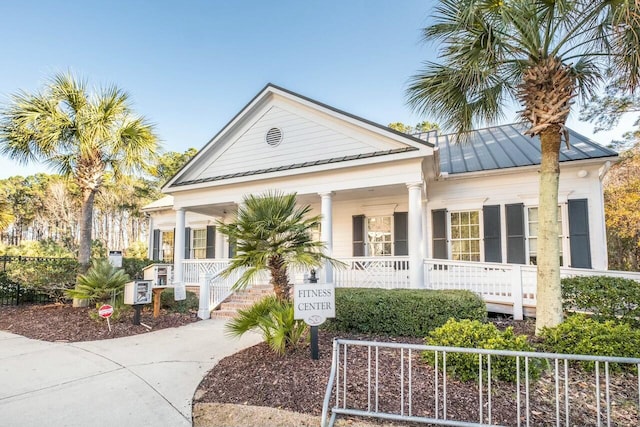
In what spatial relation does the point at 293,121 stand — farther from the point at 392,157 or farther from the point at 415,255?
the point at 415,255

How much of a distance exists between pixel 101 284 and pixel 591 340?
1011 centimetres

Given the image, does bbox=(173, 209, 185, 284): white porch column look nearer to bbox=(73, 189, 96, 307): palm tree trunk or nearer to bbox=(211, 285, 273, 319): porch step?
bbox=(73, 189, 96, 307): palm tree trunk

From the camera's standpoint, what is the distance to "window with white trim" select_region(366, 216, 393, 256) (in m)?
12.4

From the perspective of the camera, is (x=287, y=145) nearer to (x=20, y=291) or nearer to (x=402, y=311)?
(x=402, y=311)

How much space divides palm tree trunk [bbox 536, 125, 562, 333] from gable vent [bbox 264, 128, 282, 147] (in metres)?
7.70

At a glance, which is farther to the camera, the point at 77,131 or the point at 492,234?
the point at 492,234

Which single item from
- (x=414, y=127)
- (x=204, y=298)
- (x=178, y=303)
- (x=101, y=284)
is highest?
(x=414, y=127)

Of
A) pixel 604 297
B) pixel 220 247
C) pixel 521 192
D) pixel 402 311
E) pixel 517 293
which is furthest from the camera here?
pixel 220 247

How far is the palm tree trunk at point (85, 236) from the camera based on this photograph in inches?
400

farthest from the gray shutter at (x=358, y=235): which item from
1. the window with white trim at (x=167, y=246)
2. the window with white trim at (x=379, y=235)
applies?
the window with white trim at (x=167, y=246)

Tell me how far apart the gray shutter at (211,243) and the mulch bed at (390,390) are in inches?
422

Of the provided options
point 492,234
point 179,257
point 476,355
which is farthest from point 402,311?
point 179,257

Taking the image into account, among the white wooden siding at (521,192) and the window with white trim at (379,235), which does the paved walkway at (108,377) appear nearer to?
the window with white trim at (379,235)

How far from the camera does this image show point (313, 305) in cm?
480
